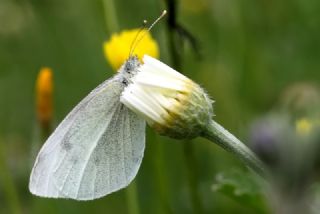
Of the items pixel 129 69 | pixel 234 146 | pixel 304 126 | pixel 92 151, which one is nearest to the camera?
pixel 304 126

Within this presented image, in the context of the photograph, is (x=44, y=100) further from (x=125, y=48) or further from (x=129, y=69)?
(x=129, y=69)

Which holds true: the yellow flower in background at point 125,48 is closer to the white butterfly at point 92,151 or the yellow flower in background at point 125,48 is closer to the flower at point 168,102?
the white butterfly at point 92,151

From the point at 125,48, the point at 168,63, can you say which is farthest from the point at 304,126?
the point at 168,63

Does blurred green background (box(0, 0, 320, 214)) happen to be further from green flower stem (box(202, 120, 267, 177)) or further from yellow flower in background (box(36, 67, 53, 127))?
green flower stem (box(202, 120, 267, 177))

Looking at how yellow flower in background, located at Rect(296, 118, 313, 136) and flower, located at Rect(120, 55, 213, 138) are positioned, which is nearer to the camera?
yellow flower in background, located at Rect(296, 118, 313, 136)

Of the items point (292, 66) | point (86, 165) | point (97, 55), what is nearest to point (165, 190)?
point (86, 165)

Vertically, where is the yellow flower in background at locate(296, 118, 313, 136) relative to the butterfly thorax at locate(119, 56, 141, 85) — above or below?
below

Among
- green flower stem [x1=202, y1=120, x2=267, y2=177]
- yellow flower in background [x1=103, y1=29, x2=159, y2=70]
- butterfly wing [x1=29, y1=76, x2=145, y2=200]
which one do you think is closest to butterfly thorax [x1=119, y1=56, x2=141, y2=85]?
butterfly wing [x1=29, y1=76, x2=145, y2=200]

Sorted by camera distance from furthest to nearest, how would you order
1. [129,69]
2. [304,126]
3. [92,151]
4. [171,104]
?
1. [92,151]
2. [129,69]
3. [171,104]
4. [304,126]
